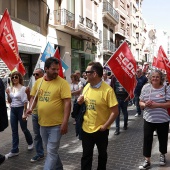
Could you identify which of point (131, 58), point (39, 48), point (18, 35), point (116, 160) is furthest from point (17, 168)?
point (39, 48)

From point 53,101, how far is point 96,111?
611 mm

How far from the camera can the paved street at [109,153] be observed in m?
4.77

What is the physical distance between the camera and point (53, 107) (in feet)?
12.4

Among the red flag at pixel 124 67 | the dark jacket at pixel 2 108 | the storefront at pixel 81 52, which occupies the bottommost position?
the dark jacket at pixel 2 108

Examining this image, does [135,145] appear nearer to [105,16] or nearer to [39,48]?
[39,48]

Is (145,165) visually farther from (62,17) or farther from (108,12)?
(108,12)

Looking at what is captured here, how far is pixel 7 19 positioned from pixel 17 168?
123 inches

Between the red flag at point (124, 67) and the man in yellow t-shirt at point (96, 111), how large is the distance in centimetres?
239

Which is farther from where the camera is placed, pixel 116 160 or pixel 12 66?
pixel 12 66

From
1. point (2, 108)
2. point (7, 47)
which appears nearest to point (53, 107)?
point (2, 108)

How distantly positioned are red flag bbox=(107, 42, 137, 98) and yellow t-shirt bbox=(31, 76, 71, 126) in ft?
8.05

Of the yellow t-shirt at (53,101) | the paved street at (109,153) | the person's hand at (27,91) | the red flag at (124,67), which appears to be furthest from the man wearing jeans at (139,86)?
the yellow t-shirt at (53,101)

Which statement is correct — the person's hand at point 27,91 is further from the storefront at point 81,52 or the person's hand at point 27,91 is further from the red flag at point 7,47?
the storefront at point 81,52

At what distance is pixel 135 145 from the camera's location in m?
6.07
